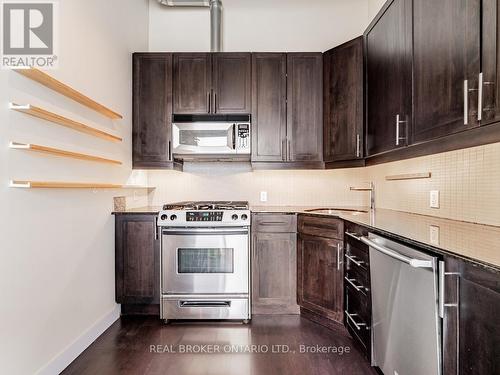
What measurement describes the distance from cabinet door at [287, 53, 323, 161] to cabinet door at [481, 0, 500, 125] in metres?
1.84

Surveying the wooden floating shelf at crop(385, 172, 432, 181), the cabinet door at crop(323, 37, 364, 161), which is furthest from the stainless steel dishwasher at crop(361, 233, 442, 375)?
the cabinet door at crop(323, 37, 364, 161)

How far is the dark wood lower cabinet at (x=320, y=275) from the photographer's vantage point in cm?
248

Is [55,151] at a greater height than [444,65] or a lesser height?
lesser

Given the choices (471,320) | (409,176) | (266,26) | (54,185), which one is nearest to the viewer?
(471,320)

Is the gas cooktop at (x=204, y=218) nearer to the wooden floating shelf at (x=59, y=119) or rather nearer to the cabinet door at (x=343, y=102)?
the wooden floating shelf at (x=59, y=119)

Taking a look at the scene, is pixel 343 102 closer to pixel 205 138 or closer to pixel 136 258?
pixel 205 138

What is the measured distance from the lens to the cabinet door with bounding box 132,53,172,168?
3.15m

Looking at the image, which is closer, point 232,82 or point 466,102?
A: point 466,102

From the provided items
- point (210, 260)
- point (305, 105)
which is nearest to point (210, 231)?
point (210, 260)

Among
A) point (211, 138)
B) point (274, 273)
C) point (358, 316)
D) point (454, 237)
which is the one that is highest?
point (211, 138)

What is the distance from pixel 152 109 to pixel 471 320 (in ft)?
9.66

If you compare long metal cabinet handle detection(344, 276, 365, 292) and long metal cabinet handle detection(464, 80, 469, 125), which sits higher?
long metal cabinet handle detection(464, 80, 469, 125)

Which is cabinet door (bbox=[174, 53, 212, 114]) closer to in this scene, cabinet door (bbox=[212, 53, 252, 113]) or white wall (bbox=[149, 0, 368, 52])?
cabinet door (bbox=[212, 53, 252, 113])

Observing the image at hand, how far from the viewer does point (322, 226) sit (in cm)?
259
